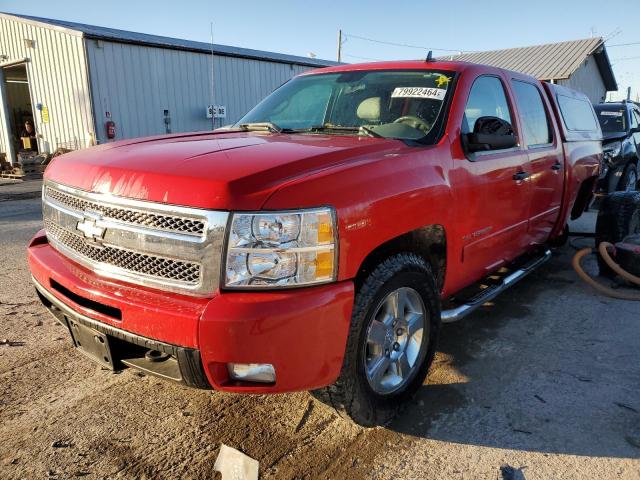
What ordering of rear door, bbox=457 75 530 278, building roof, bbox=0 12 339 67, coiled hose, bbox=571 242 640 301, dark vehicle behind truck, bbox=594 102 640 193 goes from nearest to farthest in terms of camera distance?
rear door, bbox=457 75 530 278
coiled hose, bbox=571 242 640 301
dark vehicle behind truck, bbox=594 102 640 193
building roof, bbox=0 12 339 67

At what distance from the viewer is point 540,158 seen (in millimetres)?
4125

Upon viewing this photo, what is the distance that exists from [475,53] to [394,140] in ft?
110

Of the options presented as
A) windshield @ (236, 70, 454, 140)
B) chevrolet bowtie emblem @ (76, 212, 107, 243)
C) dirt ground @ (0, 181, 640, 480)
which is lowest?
dirt ground @ (0, 181, 640, 480)

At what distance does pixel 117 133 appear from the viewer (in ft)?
46.3

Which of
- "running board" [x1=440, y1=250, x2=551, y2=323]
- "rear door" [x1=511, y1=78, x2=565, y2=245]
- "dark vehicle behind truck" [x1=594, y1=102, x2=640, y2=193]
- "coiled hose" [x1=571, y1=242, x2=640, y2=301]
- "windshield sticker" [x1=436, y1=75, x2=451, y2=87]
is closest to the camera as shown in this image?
"running board" [x1=440, y1=250, x2=551, y2=323]

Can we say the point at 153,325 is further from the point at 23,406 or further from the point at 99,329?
the point at 23,406

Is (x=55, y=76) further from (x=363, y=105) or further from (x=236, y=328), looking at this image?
(x=236, y=328)

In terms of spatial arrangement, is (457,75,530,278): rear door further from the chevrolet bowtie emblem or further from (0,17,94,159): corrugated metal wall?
(0,17,94,159): corrugated metal wall

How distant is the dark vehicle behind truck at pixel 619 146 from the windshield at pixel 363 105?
5.77 metres

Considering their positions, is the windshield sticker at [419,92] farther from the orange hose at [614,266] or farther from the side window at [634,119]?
the side window at [634,119]

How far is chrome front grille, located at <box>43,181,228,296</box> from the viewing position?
2.03 metres

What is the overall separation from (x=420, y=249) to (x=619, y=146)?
815cm

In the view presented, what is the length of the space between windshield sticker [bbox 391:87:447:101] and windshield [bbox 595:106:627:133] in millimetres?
9129

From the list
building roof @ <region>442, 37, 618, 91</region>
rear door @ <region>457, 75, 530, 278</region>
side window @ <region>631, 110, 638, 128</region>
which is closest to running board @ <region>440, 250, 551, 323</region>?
rear door @ <region>457, 75, 530, 278</region>
